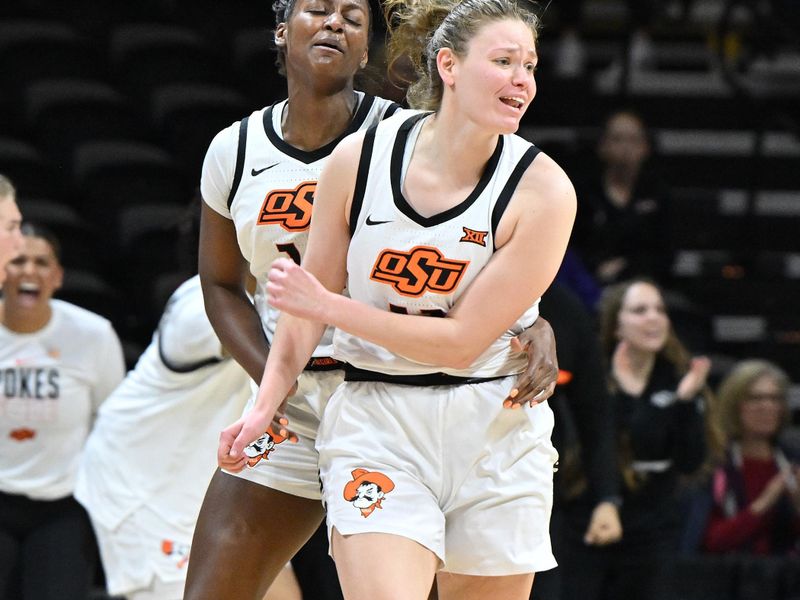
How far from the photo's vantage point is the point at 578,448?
18.0 feet

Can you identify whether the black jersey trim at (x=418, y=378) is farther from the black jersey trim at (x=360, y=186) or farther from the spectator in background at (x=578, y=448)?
the spectator in background at (x=578, y=448)

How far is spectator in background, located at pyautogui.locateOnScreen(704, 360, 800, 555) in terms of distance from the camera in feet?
21.8

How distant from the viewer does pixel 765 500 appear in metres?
6.68

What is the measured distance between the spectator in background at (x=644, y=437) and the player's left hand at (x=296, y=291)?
119 inches

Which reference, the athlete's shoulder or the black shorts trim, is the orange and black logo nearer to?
the athlete's shoulder

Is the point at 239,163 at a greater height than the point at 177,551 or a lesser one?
greater

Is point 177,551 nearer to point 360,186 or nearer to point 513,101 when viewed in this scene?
point 360,186

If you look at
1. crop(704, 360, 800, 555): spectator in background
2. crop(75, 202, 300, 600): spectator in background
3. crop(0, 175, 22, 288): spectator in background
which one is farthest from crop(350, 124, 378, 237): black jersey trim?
crop(704, 360, 800, 555): spectator in background

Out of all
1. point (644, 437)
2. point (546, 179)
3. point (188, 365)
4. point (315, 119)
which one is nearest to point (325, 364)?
point (315, 119)

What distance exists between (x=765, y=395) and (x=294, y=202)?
3854 millimetres

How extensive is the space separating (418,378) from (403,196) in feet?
1.26

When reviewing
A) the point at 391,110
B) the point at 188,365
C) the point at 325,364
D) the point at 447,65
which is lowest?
the point at 188,365

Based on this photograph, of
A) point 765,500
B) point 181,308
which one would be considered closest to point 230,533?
point 181,308

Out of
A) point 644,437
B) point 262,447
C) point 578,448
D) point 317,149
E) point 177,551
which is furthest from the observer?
point 644,437
